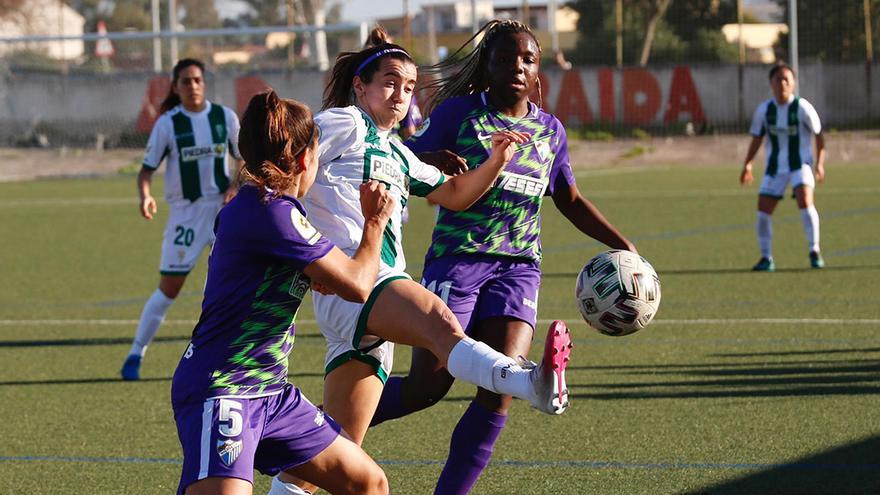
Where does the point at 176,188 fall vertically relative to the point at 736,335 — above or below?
above

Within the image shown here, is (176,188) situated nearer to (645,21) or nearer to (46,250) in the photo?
(46,250)

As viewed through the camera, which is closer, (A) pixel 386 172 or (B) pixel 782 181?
(A) pixel 386 172

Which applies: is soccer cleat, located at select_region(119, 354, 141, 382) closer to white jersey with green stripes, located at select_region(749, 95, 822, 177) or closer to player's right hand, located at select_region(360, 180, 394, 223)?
player's right hand, located at select_region(360, 180, 394, 223)

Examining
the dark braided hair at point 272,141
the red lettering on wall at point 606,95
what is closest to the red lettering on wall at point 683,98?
the red lettering on wall at point 606,95

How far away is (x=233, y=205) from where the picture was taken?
13.0ft

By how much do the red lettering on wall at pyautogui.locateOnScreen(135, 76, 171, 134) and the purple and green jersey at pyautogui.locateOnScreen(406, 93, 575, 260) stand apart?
24.5 metres

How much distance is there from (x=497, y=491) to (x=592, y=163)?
81.7 feet

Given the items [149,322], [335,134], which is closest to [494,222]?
[335,134]

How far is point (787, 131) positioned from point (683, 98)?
61.4 ft

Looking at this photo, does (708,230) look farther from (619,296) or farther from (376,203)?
(376,203)

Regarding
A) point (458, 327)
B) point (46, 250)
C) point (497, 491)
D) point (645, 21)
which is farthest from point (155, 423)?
point (645, 21)

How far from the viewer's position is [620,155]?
30.6m

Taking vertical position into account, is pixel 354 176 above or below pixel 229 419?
above

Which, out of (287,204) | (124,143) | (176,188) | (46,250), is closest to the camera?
(287,204)
